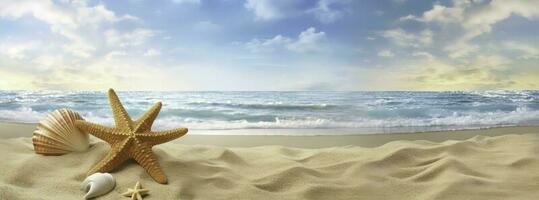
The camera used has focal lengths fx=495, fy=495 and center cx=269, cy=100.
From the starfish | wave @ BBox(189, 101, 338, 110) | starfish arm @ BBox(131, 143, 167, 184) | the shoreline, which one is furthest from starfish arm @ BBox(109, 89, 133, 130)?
wave @ BBox(189, 101, 338, 110)

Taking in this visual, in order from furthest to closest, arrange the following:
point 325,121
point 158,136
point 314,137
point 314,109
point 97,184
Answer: point 314,109 → point 325,121 → point 314,137 → point 158,136 → point 97,184

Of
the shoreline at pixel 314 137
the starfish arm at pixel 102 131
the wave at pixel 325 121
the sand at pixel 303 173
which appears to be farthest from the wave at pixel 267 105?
the starfish arm at pixel 102 131

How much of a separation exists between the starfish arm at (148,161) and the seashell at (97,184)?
168 mm

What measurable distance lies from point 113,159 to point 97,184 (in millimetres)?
255

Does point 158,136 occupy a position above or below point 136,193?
above

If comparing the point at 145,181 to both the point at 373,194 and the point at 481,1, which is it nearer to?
the point at 373,194

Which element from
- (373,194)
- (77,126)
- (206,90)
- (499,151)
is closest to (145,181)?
(77,126)

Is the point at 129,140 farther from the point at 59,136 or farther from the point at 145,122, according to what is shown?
the point at 59,136

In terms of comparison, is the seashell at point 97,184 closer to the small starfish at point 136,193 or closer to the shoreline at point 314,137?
the small starfish at point 136,193

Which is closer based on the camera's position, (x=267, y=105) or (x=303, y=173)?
(x=303, y=173)

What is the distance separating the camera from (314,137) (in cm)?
308

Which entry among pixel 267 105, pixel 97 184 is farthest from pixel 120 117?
pixel 267 105

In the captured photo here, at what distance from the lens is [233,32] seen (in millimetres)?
3746

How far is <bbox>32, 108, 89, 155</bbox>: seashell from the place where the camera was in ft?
6.59
